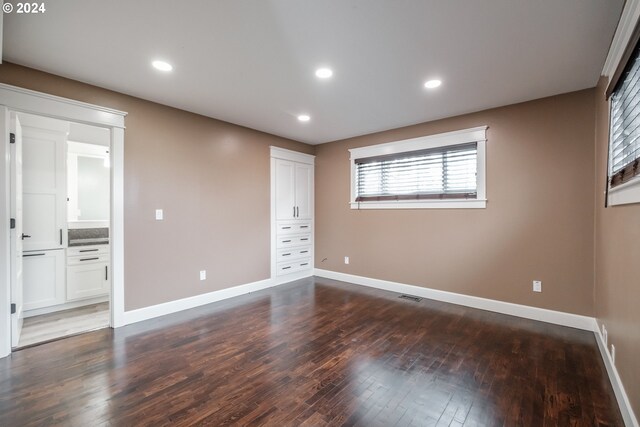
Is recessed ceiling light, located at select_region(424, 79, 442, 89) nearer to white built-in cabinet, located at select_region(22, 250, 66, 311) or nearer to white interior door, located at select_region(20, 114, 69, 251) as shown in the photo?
white interior door, located at select_region(20, 114, 69, 251)

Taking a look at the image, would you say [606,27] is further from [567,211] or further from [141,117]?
[141,117]

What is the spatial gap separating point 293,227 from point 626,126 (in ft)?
13.8

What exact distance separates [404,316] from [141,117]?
3.89 metres

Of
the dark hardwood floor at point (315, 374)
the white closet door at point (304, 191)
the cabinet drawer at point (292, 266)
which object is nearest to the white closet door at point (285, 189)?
the white closet door at point (304, 191)

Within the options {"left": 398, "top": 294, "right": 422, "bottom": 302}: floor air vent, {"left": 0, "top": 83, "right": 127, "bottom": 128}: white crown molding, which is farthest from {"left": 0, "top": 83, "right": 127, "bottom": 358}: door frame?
{"left": 398, "top": 294, "right": 422, "bottom": 302}: floor air vent

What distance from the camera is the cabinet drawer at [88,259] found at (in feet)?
12.0

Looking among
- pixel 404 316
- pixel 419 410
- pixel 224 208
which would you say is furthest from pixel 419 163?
pixel 419 410

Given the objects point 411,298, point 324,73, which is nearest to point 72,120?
point 324,73

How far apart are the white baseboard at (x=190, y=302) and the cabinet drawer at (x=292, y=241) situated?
2.12ft

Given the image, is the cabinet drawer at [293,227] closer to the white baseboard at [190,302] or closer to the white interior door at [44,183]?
the white baseboard at [190,302]

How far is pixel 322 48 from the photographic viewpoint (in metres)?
2.22

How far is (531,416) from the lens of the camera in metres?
1.70

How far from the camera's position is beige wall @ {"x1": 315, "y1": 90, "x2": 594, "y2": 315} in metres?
2.99

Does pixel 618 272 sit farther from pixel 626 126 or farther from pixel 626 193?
pixel 626 126
